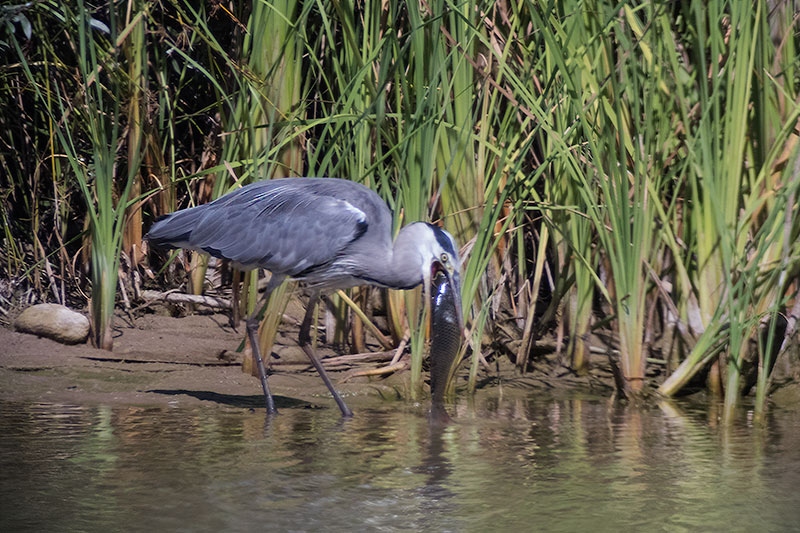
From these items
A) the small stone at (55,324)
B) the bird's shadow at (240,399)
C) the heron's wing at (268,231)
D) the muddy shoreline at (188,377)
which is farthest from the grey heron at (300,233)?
the small stone at (55,324)

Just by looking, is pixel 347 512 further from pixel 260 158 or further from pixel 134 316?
pixel 134 316

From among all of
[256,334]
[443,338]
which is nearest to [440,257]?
[443,338]

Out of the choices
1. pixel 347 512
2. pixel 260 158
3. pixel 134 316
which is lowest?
pixel 347 512

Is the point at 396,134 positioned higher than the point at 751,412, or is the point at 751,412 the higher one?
the point at 396,134

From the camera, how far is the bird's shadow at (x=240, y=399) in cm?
420

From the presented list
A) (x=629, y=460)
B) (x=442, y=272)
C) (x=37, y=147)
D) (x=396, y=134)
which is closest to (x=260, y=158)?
(x=396, y=134)

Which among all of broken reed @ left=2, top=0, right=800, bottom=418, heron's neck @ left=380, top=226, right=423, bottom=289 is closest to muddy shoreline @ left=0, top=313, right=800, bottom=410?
broken reed @ left=2, top=0, right=800, bottom=418

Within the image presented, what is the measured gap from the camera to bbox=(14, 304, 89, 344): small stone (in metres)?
4.75

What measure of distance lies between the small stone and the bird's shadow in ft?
2.34

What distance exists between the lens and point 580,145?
4215mm

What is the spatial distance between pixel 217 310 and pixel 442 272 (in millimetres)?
1831

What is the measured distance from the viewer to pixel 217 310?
5.51m

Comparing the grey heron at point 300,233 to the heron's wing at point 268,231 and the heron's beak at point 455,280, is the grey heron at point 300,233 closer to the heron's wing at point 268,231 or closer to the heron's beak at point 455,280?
the heron's wing at point 268,231

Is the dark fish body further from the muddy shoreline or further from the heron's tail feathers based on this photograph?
the heron's tail feathers
